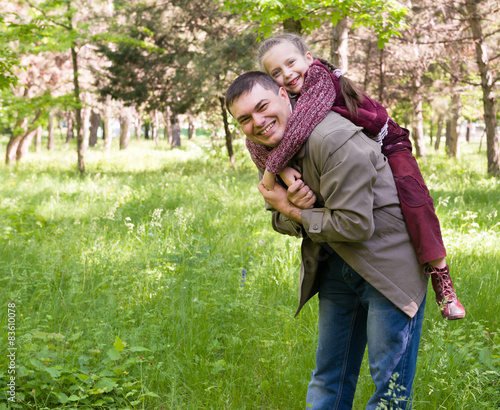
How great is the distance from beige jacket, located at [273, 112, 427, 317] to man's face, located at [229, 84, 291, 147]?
159 millimetres

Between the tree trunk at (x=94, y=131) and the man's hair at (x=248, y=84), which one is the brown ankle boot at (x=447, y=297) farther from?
the tree trunk at (x=94, y=131)

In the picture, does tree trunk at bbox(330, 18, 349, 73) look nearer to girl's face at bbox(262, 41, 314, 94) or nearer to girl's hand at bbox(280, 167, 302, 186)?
girl's face at bbox(262, 41, 314, 94)

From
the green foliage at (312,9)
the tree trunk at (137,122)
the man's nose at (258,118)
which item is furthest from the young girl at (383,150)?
the tree trunk at (137,122)

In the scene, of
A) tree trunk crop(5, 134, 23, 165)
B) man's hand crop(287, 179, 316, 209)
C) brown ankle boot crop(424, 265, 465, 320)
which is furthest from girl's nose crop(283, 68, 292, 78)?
tree trunk crop(5, 134, 23, 165)

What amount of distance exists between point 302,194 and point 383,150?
50 cm

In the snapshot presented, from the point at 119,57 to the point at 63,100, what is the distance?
150 inches

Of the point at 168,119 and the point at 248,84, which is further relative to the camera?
the point at 168,119

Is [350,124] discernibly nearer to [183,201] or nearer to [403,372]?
[403,372]

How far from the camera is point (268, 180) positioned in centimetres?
215

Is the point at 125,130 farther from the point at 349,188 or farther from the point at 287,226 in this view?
the point at 349,188

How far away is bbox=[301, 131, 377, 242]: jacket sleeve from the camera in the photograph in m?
1.81

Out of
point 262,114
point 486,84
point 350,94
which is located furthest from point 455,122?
point 262,114

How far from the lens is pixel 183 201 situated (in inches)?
314

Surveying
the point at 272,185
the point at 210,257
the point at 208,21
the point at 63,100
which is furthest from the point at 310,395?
the point at 208,21
